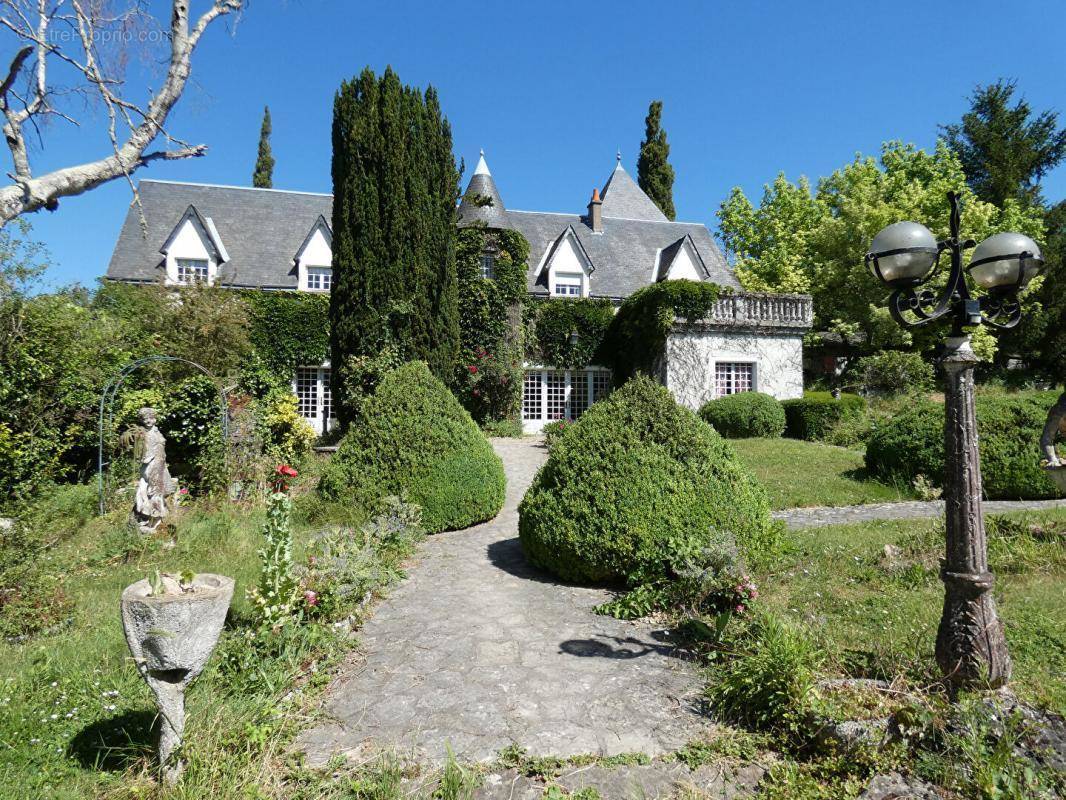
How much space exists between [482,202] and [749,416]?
9635 mm

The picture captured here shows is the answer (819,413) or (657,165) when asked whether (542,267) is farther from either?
(657,165)

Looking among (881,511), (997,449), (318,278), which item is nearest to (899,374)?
(997,449)

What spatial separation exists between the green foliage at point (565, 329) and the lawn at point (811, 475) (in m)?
6.45

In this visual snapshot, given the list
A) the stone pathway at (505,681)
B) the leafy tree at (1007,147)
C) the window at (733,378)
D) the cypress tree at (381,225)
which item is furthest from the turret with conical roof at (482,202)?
the leafy tree at (1007,147)

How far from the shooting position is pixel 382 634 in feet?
14.7

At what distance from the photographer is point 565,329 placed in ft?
61.0

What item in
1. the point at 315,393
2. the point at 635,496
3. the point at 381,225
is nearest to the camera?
the point at 635,496

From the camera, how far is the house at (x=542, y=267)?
55.6 feet

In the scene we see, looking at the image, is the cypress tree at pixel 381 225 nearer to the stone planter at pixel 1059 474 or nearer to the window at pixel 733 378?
the window at pixel 733 378

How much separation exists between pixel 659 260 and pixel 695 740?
67.0 ft

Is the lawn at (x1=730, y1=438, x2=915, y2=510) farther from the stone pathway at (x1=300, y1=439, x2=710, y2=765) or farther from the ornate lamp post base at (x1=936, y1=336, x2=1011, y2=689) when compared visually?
the ornate lamp post base at (x1=936, y1=336, x2=1011, y2=689)

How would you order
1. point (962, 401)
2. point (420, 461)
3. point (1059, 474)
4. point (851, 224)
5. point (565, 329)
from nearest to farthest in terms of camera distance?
point (962, 401)
point (1059, 474)
point (420, 461)
point (565, 329)
point (851, 224)

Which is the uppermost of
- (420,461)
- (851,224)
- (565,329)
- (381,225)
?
(851,224)

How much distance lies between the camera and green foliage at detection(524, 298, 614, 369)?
18359 mm
